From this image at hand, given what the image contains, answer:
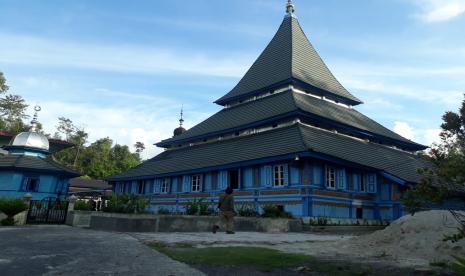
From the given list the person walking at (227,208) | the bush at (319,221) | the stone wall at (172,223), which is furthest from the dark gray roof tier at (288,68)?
the person walking at (227,208)

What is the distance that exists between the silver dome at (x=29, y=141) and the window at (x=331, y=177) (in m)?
22.6

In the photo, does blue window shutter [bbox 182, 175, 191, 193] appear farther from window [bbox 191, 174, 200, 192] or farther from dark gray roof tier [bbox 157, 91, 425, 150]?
dark gray roof tier [bbox 157, 91, 425, 150]

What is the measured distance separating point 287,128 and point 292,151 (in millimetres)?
3738

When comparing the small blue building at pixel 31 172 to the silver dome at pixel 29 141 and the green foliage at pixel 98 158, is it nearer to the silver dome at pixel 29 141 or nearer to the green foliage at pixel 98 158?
the silver dome at pixel 29 141

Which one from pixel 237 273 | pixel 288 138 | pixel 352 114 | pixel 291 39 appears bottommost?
pixel 237 273

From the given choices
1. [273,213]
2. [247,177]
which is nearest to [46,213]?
[247,177]

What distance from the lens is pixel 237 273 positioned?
487 centimetres

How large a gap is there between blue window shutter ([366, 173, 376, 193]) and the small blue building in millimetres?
21640

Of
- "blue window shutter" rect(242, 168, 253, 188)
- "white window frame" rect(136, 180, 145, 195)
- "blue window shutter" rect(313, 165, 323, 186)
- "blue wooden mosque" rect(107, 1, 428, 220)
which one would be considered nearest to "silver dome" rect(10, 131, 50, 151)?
"blue wooden mosque" rect(107, 1, 428, 220)

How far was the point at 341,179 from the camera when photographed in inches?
771

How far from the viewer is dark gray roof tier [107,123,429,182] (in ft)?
62.9

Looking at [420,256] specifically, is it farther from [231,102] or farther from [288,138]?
[231,102]

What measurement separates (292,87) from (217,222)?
14429 millimetres

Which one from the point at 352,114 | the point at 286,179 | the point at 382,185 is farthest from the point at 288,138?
the point at 352,114
